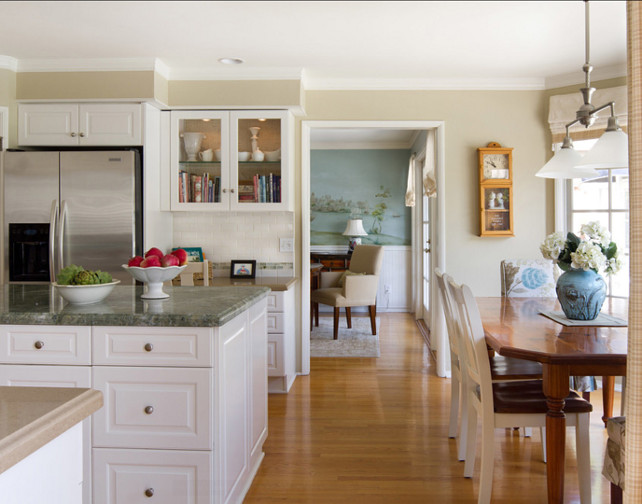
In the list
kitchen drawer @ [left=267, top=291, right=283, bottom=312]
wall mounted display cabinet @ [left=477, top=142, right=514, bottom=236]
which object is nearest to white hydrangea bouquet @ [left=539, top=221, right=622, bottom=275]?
wall mounted display cabinet @ [left=477, top=142, right=514, bottom=236]

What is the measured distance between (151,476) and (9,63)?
10.2ft

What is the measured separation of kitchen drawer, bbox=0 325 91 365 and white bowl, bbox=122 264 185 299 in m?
0.35

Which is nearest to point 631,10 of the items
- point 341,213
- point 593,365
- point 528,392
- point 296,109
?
point 593,365

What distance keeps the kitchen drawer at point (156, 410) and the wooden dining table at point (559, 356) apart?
3.68 feet

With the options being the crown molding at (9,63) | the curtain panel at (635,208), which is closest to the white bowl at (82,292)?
the curtain panel at (635,208)

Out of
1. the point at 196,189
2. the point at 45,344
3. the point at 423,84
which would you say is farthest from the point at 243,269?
the point at 45,344

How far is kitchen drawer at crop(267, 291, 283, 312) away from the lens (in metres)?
3.74

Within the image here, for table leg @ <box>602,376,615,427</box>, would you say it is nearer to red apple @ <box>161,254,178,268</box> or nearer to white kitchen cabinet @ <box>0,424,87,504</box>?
red apple @ <box>161,254,178,268</box>

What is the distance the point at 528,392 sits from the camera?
2.25m

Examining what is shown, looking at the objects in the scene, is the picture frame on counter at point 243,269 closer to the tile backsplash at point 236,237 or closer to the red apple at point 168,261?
the tile backsplash at point 236,237

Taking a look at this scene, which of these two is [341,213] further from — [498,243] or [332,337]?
[498,243]

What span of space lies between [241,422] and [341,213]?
5293mm

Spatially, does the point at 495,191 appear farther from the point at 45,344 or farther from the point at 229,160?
the point at 45,344

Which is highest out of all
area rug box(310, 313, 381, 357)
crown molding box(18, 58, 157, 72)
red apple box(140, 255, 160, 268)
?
crown molding box(18, 58, 157, 72)
